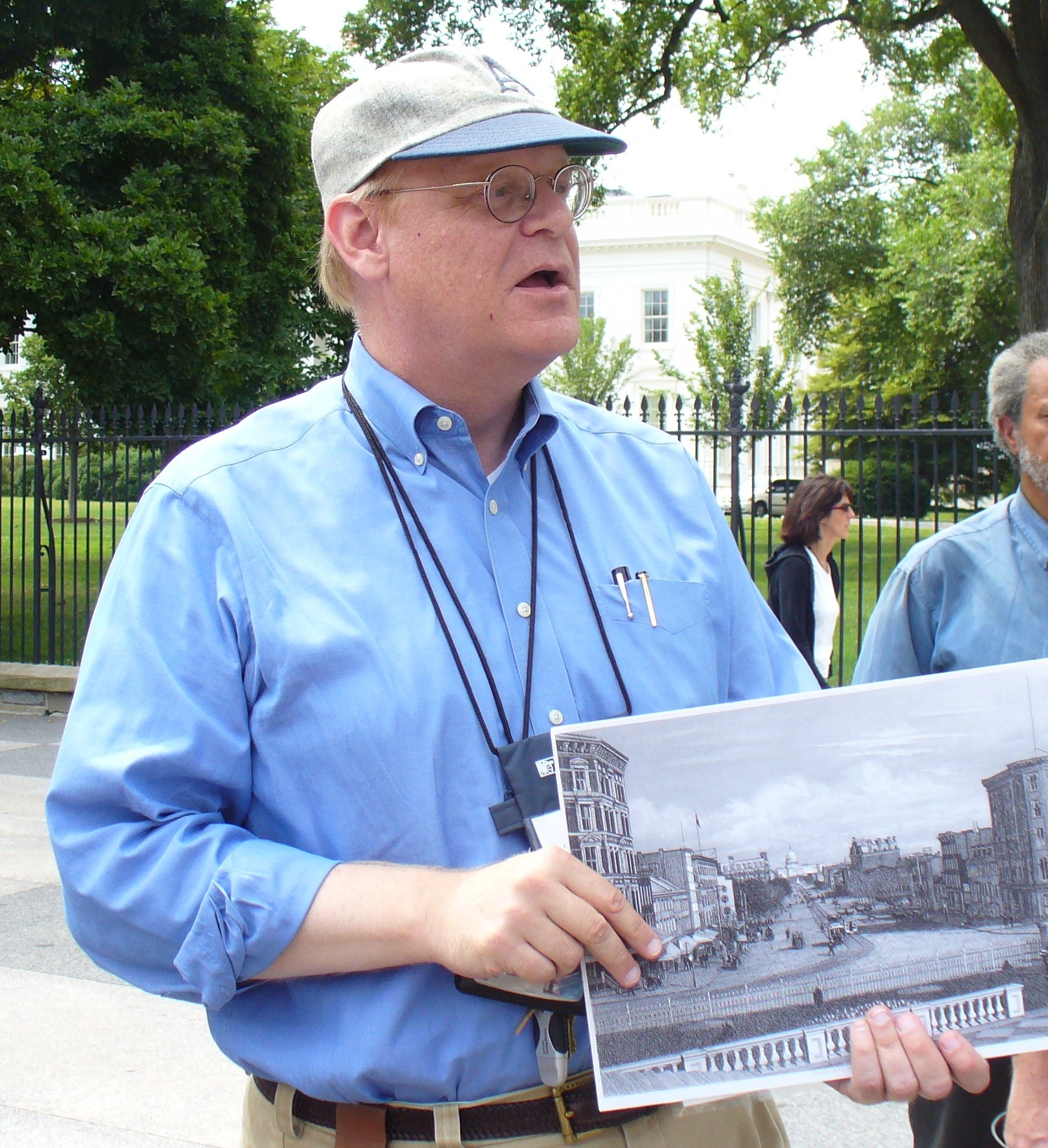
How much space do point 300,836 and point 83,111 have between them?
11.2 m

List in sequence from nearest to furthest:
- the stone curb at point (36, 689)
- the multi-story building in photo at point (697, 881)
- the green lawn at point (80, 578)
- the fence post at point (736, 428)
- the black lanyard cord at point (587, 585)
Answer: the multi-story building in photo at point (697, 881) → the black lanyard cord at point (587, 585) → the fence post at point (736, 428) → the green lawn at point (80, 578) → the stone curb at point (36, 689)

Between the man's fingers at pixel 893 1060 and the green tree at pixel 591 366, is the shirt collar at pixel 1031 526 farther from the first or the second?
the green tree at pixel 591 366

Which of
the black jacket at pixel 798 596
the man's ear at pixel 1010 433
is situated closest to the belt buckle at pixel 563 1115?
the man's ear at pixel 1010 433

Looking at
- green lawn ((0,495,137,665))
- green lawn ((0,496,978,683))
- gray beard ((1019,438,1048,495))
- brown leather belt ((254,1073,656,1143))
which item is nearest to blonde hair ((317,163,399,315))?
brown leather belt ((254,1073,656,1143))

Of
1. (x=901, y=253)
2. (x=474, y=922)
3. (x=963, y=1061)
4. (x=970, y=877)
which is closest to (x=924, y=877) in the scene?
(x=970, y=877)

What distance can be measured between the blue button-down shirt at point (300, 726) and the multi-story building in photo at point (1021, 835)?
0.42 metres

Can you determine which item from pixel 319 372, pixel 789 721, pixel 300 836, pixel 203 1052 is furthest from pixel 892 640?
pixel 319 372

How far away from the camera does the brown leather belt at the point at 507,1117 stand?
1423 mm

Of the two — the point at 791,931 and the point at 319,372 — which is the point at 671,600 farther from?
the point at 319,372

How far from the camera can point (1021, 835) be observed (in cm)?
140

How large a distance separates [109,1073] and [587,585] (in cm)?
317

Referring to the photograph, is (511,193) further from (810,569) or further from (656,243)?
(656,243)

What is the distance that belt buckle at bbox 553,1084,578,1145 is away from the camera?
4.69ft

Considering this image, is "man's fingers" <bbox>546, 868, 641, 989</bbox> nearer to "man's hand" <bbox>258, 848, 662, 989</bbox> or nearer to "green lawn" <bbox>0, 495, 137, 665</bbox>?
"man's hand" <bbox>258, 848, 662, 989</bbox>
